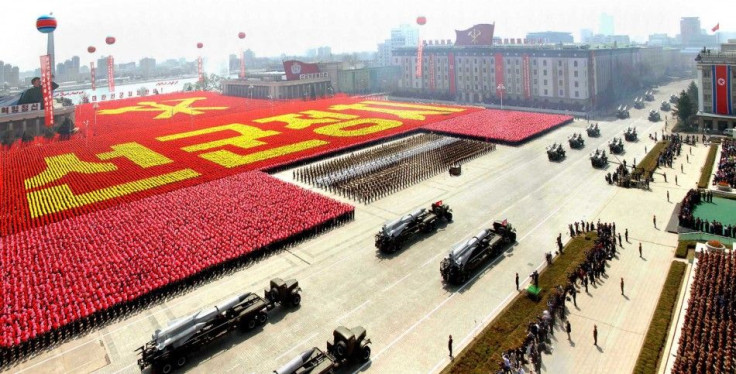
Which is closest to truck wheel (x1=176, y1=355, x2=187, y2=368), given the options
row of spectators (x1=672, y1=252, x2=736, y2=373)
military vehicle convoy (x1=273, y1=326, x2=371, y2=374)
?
military vehicle convoy (x1=273, y1=326, x2=371, y2=374)

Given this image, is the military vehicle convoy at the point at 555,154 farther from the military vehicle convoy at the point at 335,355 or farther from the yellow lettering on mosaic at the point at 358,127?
the military vehicle convoy at the point at 335,355

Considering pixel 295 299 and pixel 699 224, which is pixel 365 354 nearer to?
pixel 295 299

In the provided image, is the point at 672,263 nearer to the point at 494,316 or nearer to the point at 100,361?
the point at 494,316

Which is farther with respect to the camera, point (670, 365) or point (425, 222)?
point (425, 222)

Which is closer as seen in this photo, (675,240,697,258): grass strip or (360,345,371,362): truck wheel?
(360,345,371,362): truck wheel

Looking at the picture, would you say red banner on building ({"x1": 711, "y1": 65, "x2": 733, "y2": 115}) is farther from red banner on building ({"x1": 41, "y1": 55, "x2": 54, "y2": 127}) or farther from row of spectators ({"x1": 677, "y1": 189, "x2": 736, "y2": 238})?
red banner on building ({"x1": 41, "y1": 55, "x2": 54, "y2": 127})

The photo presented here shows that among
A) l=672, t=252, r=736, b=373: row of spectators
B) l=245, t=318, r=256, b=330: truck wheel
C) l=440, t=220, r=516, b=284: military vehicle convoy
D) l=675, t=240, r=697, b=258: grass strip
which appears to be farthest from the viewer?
l=675, t=240, r=697, b=258: grass strip

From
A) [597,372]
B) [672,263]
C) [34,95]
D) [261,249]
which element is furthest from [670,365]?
[34,95]
